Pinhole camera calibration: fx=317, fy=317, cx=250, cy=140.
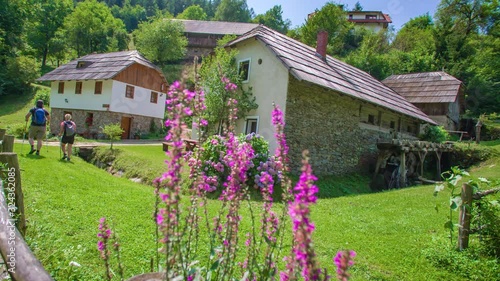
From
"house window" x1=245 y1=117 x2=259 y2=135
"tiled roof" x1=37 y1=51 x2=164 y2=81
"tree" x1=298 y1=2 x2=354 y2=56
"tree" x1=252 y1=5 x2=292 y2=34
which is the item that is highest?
"tree" x1=252 y1=5 x2=292 y2=34

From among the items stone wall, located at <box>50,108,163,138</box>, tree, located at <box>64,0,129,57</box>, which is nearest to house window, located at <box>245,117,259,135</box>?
stone wall, located at <box>50,108,163,138</box>

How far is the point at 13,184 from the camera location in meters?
3.62

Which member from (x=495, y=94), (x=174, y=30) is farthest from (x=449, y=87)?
(x=174, y=30)

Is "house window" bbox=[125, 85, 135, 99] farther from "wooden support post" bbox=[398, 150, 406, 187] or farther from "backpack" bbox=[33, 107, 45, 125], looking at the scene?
"wooden support post" bbox=[398, 150, 406, 187]

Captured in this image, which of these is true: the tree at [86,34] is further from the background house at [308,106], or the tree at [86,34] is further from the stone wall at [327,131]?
the stone wall at [327,131]

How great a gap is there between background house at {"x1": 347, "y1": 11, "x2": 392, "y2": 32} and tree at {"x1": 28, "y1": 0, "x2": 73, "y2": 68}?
179ft

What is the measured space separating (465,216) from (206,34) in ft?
188

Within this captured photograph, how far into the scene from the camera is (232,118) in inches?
97.4

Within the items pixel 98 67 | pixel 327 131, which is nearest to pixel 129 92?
pixel 98 67

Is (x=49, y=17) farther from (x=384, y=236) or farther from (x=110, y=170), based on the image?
(x=384, y=236)

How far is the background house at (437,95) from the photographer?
88.3ft

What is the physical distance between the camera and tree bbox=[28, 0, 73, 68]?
45875mm

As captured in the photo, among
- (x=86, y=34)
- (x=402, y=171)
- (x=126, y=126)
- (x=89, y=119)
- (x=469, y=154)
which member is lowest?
(x=402, y=171)

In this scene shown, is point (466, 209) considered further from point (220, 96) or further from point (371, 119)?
point (371, 119)
